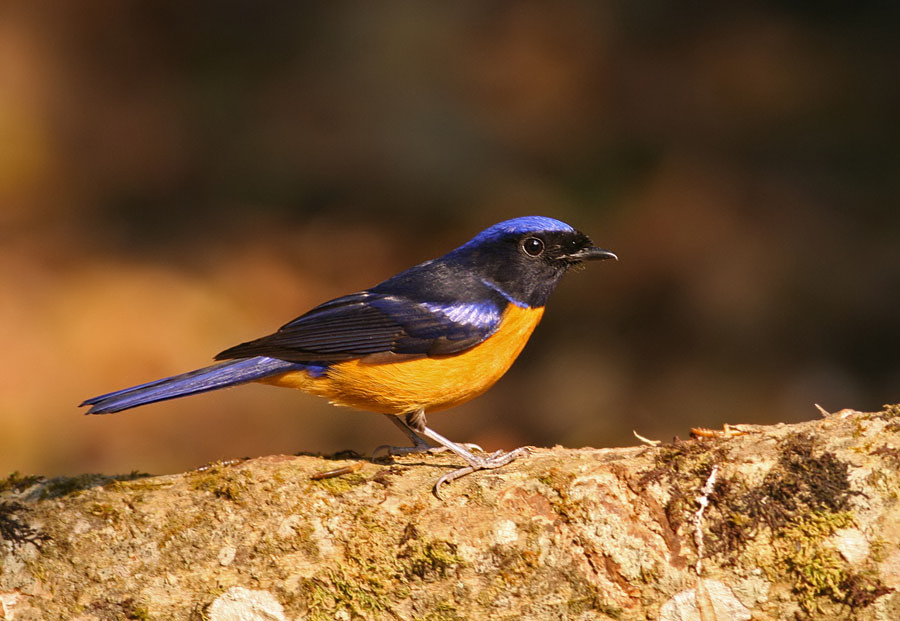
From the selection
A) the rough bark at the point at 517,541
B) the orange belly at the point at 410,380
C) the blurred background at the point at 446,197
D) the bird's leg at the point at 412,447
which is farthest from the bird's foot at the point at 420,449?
the blurred background at the point at 446,197

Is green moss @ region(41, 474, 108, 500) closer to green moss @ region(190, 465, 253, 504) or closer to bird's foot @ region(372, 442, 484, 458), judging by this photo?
green moss @ region(190, 465, 253, 504)

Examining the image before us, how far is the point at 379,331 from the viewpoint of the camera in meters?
4.38

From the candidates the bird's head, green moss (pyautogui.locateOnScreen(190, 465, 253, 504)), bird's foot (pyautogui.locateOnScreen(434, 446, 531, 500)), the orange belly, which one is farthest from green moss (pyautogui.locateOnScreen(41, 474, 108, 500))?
the bird's head

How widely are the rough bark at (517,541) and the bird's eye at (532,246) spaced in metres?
1.53

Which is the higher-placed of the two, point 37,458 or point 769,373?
point 769,373

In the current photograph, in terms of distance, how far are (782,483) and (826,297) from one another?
18.0 ft

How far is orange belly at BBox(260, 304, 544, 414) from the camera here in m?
4.20

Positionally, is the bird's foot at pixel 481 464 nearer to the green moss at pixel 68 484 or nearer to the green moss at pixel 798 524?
the green moss at pixel 798 524

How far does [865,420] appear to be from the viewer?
3186 mm

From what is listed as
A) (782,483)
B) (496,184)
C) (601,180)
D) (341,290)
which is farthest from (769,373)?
Answer: (782,483)

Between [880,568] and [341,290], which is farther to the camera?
[341,290]

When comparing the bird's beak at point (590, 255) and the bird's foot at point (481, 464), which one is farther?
the bird's beak at point (590, 255)

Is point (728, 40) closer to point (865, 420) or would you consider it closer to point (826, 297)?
point (826, 297)

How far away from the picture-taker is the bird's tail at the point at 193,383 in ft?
12.7
